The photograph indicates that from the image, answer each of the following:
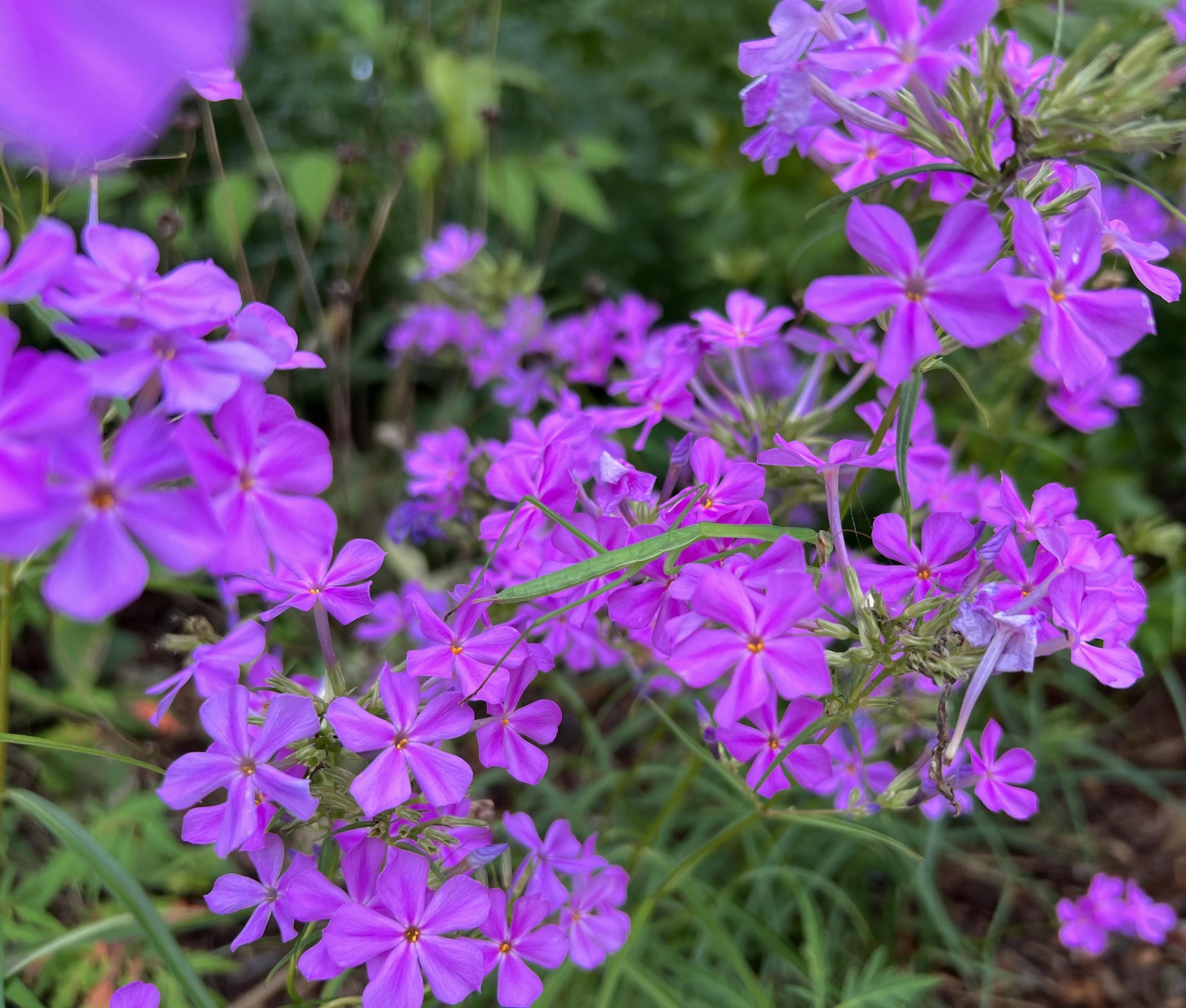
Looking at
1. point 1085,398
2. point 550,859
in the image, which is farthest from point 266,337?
point 1085,398

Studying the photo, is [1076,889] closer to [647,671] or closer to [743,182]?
[647,671]

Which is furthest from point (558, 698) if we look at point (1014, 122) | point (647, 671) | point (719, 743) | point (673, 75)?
point (673, 75)

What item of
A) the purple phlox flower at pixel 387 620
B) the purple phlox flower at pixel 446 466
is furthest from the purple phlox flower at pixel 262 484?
the purple phlox flower at pixel 387 620

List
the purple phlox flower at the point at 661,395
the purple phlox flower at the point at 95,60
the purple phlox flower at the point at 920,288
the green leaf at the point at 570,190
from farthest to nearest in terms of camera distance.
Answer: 1. the green leaf at the point at 570,190
2. the purple phlox flower at the point at 661,395
3. the purple phlox flower at the point at 920,288
4. the purple phlox flower at the point at 95,60

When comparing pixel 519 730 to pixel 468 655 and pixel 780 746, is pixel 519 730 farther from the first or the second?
pixel 780 746

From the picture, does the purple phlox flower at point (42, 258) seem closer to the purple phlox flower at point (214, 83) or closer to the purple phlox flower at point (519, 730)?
the purple phlox flower at point (214, 83)
